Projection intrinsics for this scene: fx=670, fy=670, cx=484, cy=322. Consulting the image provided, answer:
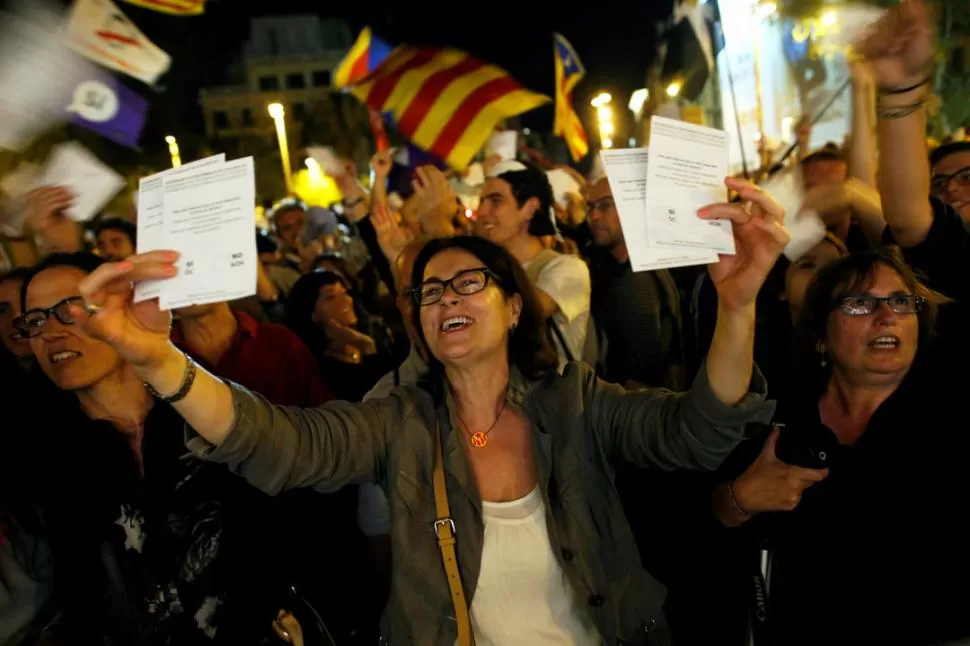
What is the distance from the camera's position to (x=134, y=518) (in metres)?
2.33

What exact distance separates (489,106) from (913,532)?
409cm

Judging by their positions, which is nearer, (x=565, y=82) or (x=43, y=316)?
(x=43, y=316)

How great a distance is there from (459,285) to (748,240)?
999 mm

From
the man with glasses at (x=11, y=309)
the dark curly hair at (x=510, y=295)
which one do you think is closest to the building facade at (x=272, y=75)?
the man with glasses at (x=11, y=309)

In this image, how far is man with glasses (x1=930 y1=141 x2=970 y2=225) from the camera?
3.24 m

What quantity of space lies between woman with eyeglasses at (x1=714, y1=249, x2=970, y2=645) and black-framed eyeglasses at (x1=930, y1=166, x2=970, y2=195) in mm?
1084

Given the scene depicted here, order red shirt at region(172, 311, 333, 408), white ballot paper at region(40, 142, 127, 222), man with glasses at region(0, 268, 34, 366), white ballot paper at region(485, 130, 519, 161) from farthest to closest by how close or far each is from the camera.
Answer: white ballot paper at region(485, 130, 519, 161) < man with glasses at region(0, 268, 34, 366) < red shirt at region(172, 311, 333, 408) < white ballot paper at region(40, 142, 127, 222)

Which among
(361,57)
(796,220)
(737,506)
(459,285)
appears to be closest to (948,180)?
(796,220)

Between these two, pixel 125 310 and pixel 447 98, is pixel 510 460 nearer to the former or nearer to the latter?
pixel 125 310

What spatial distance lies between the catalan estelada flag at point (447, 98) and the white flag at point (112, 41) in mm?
2002

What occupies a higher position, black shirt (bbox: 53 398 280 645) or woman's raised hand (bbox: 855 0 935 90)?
woman's raised hand (bbox: 855 0 935 90)

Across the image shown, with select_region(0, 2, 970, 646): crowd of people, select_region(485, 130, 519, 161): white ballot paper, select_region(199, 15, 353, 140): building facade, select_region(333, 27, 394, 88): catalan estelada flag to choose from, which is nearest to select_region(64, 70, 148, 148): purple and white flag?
select_region(0, 2, 970, 646): crowd of people

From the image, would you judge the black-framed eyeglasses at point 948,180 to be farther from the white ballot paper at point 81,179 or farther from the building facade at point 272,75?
the building facade at point 272,75

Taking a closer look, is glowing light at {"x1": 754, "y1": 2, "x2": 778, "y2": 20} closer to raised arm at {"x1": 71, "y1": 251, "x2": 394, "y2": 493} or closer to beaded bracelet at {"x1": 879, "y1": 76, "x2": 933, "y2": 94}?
beaded bracelet at {"x1": 879, "y1": 76, "x2": 933, "y2": 94}
